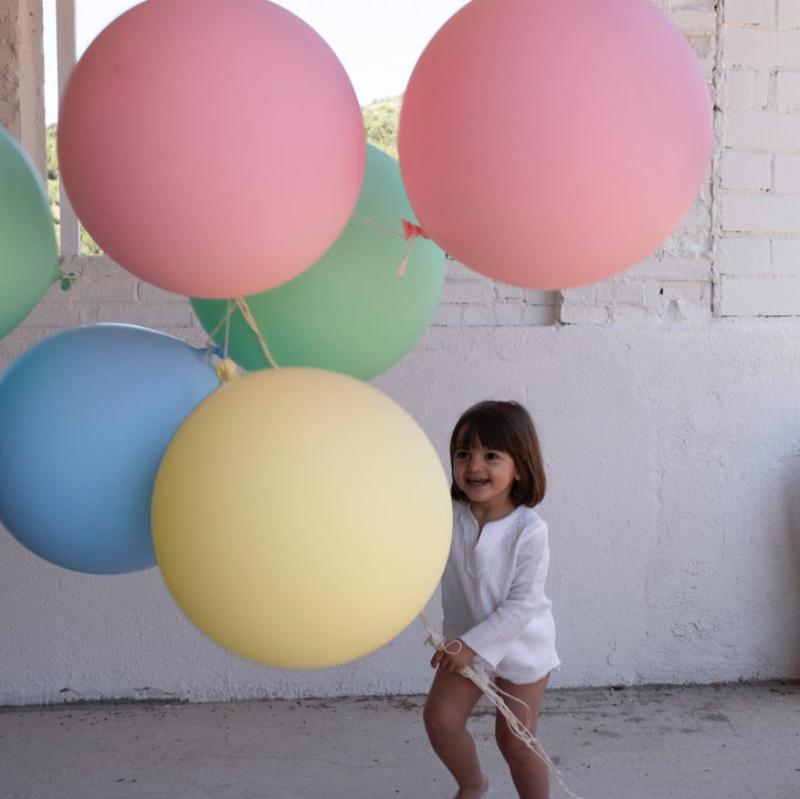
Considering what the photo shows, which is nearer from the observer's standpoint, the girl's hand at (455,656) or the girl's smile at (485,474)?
the girl's hand at (455,656)

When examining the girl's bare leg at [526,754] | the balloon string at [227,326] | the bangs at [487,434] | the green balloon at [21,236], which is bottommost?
the girl's bare leg at [526,754]

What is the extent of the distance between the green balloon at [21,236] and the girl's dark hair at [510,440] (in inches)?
46.3

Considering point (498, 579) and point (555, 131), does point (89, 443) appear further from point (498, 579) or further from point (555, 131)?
point (498, 579)

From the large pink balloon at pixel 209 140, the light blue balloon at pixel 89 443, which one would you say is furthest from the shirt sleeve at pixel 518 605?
the large pink balloon at pixel 209 140

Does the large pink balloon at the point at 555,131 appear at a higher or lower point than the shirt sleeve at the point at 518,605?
higher

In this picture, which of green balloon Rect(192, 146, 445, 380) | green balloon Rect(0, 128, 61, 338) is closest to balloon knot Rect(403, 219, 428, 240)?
green balloon Rect(192, 146, 445, 380)

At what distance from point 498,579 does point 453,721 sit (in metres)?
0.35

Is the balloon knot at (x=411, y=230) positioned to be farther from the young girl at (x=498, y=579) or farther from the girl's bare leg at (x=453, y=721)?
the girl's bare leg at (x=453, y=721)

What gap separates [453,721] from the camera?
2586 millimetres

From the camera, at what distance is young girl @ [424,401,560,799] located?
2557 mm

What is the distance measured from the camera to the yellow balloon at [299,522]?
4.41ft

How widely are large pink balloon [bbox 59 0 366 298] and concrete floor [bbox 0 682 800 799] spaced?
6.58 feet

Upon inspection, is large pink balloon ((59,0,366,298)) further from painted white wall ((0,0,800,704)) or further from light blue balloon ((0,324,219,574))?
painted white wall ((0,0,800,704))

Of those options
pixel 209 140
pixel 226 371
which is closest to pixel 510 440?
pixel 226 371
